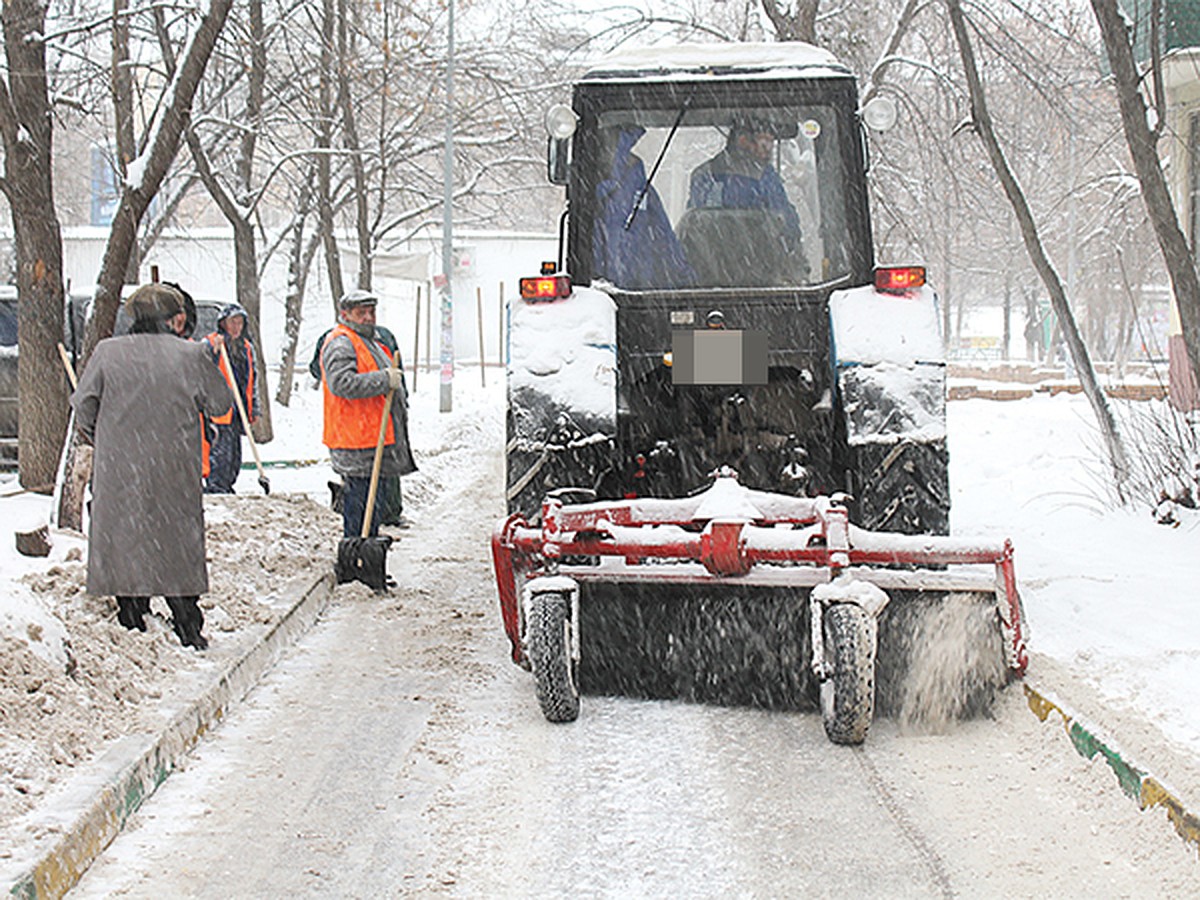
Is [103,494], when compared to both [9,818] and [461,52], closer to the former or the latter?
[9,818]

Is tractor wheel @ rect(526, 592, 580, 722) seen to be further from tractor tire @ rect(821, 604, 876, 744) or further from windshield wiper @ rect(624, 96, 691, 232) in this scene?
windshield wiper @ rect(624, 96, 691, 232)

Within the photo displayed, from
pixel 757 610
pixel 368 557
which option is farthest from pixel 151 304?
pixel 757 610

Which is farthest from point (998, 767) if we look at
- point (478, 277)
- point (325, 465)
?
point (478, 277)

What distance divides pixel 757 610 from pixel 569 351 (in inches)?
56.2

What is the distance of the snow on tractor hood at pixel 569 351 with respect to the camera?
5562 mm

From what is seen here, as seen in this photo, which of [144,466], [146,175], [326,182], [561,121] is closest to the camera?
[144,466]

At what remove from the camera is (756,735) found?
4.80 meters

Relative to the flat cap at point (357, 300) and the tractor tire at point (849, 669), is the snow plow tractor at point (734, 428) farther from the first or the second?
the flat cap at point (357, 300)

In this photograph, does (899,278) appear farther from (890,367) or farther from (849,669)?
(849,669)

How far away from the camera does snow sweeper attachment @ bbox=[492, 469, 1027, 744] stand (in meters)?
4.59

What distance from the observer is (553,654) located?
4.80 m

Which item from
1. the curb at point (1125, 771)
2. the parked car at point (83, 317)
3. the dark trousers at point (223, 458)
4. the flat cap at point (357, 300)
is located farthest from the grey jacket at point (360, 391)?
the parked car at point (83, 317)

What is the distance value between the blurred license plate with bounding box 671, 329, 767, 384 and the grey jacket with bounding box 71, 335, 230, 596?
2105 millimetres

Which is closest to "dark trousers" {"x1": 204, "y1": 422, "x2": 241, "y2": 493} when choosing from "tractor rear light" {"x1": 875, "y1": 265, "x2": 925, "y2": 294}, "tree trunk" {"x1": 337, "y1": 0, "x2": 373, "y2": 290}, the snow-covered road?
the snow-covered road
